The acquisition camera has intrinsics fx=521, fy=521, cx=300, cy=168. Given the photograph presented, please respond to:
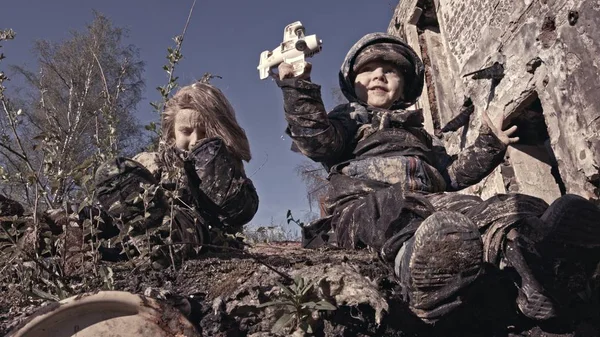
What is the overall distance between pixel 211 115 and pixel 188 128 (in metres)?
0.13

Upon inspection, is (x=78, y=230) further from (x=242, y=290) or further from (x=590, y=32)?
(x=590, y=32)

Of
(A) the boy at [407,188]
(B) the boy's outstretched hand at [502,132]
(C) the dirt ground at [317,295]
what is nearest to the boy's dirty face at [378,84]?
(A) the boy at [407,188]

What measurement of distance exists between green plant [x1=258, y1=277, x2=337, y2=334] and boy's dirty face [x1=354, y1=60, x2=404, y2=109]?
166cm

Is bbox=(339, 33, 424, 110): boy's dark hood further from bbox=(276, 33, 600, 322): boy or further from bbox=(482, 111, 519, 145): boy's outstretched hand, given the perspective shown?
bbox=(482, 111, 519, 145): boy's outstretched hand

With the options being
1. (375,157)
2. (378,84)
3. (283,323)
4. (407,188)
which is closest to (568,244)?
(283,323)

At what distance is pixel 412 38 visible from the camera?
806cm

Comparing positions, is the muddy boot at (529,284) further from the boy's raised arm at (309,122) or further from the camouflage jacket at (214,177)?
the camouflage jacket at (214,177)

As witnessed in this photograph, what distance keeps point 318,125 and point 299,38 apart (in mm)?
408

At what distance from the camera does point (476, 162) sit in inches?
105

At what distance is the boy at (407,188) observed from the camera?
142cm

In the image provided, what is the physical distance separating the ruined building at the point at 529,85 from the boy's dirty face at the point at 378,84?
70.8 inches

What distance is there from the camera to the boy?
4.64ft

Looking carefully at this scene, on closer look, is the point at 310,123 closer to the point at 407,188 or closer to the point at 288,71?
the point at 288,71

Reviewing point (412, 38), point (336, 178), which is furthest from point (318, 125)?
point (412, 38)
